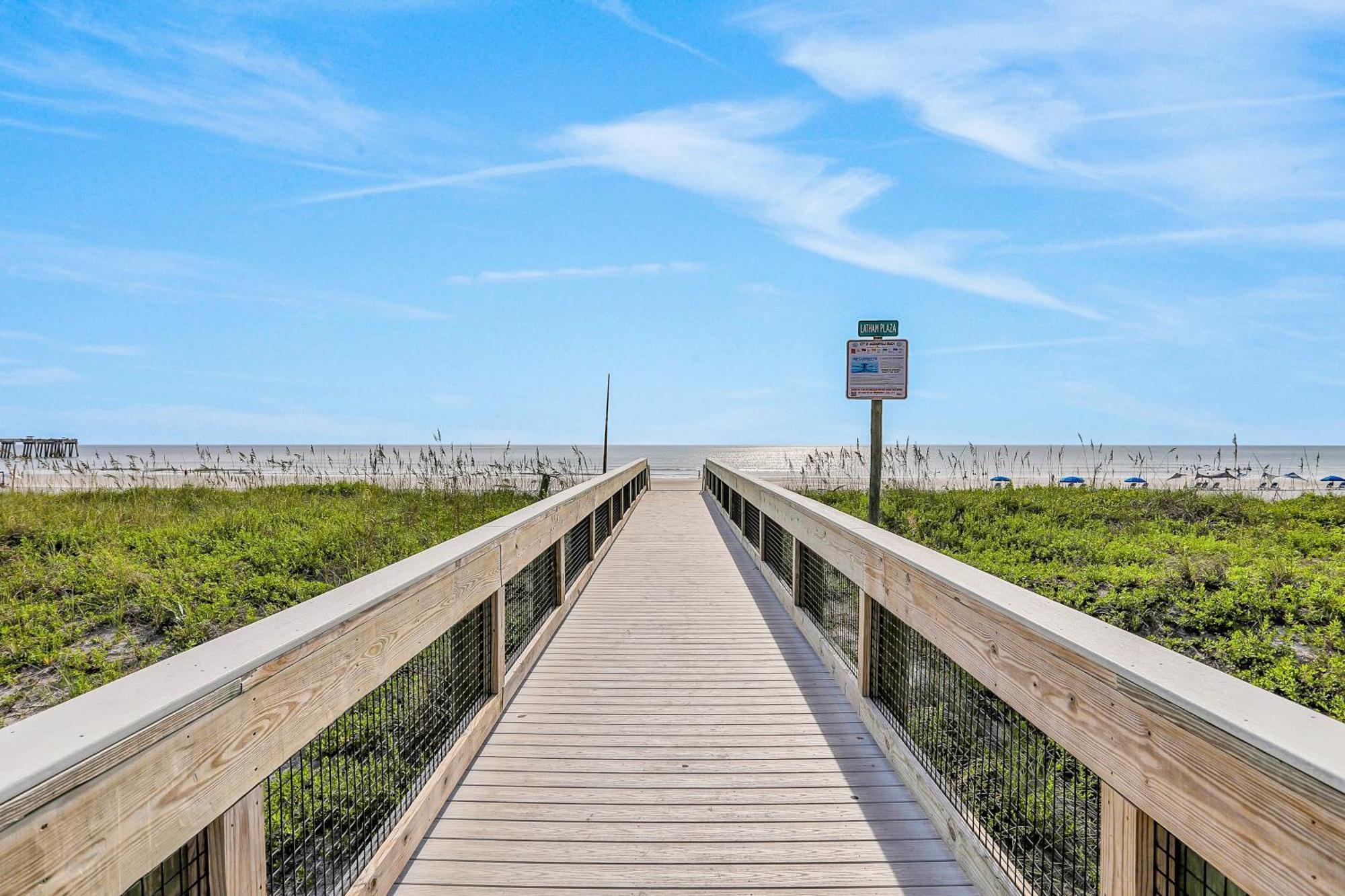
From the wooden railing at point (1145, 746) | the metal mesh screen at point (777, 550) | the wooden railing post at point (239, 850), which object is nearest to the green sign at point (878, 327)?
the metal mesh screen at point (777, 550)

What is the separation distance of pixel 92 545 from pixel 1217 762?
9.55m

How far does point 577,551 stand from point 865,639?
137 inches

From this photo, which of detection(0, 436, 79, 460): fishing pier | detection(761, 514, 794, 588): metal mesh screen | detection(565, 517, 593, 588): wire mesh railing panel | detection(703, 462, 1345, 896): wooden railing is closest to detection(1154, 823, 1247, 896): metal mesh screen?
detection(703, 462, 1345, 896): wooden railing

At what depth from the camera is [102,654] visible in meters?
5.14

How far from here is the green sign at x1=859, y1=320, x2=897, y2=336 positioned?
682 centimetres

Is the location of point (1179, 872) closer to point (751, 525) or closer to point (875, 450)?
point (875, 450)

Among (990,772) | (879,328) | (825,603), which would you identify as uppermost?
(879,328)

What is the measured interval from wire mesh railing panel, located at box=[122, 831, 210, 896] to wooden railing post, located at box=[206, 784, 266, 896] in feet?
0.04

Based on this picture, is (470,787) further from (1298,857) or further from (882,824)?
(1298,857)

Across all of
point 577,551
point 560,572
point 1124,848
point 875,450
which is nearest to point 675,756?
point 1124,848

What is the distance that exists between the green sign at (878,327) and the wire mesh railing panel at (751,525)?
199 centimetres

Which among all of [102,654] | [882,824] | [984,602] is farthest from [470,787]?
[102,654]

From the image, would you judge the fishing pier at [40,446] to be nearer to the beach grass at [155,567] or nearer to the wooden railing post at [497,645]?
the beach grass at [155,567]

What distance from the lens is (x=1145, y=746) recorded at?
134 centimetres
